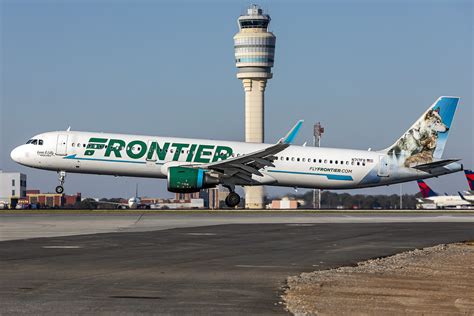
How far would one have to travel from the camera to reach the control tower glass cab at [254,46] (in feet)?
514

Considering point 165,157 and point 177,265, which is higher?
point 165,157

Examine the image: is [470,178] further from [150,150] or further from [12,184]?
[12,184]

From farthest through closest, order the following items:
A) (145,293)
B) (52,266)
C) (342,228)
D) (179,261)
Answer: (342,228), (179,261), (52,266), (145,293)

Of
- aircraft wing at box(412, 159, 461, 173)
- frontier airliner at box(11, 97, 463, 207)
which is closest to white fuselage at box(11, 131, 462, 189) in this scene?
frontier airliner at box(11, 97, 463, 207)

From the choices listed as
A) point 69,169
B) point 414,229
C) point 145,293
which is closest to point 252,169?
point 69,169

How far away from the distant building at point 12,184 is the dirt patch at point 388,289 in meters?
123

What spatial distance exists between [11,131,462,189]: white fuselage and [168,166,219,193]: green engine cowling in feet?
4.67

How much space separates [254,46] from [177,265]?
136621 millimetres

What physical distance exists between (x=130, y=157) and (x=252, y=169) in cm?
784

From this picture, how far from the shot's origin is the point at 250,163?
54.3m

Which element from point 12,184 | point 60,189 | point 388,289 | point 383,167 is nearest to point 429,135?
point 383,167

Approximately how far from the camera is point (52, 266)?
21031mm

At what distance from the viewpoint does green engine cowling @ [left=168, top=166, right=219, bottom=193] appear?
52031 millimetres

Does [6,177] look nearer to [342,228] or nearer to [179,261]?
[342,228]
